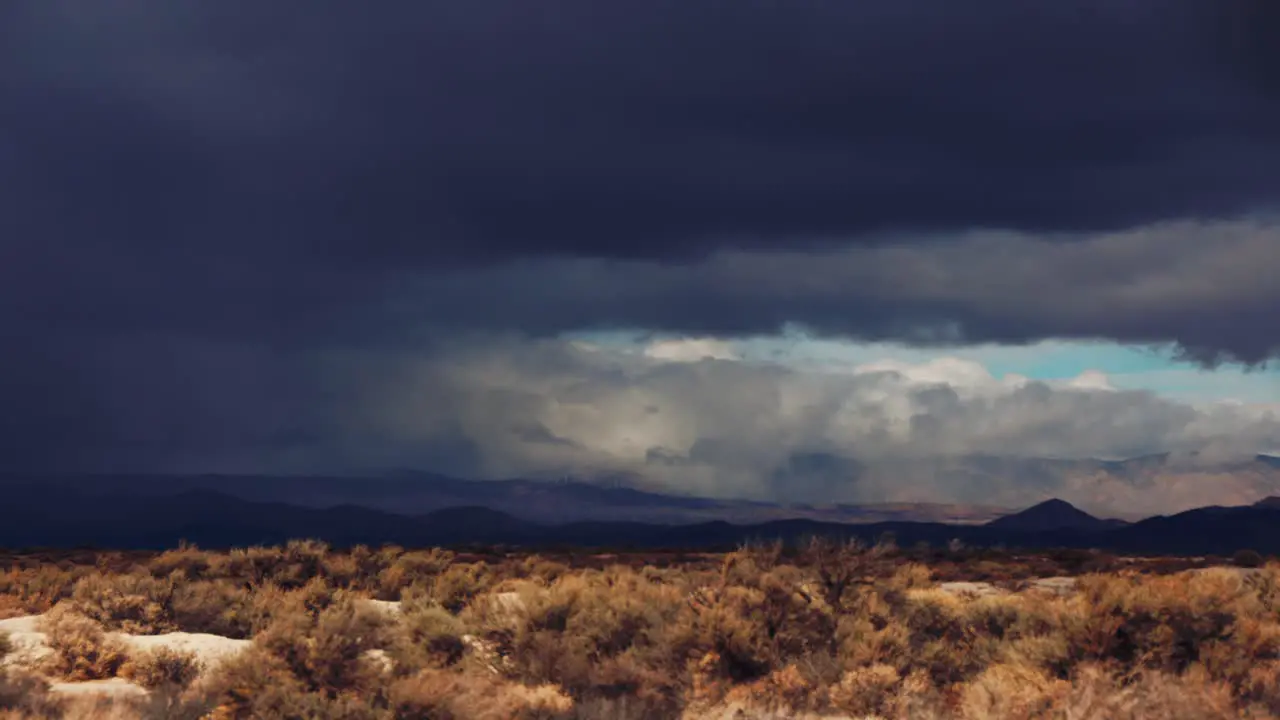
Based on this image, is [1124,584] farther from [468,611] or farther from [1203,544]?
[1203,544]

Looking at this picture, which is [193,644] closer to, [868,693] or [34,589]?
[868,693]

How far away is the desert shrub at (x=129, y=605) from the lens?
2439 cm

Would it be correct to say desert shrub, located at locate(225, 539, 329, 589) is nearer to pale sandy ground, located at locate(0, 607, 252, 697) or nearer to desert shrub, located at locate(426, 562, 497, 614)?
desert shrub, located at locate(426, 562, 497, 614)

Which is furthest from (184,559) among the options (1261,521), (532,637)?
(1261,521)

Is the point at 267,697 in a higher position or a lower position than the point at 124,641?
higher

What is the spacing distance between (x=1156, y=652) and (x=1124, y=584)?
1.76 m

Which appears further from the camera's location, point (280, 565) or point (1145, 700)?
point (280, 565)

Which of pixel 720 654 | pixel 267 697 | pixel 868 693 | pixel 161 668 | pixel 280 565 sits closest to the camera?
pixel 267 697

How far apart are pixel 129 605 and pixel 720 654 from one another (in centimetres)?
1471

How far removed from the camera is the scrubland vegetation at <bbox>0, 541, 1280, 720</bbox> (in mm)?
14875

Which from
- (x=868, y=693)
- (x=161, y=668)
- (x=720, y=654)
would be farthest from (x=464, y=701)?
(x=161, y=668)

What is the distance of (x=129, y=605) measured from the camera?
2514 cm

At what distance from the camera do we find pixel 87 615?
24172 millimetres

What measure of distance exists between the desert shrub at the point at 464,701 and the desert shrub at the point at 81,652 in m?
7.05
